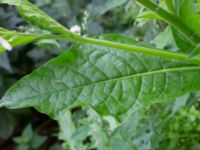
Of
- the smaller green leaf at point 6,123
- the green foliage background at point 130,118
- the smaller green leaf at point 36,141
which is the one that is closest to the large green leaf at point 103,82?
the green foliage background at point 130,118

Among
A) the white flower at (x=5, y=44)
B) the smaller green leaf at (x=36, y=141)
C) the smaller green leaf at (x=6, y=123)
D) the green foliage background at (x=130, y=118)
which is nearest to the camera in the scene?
the white flower at (x=5, y=44)

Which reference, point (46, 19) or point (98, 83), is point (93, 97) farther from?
point (46, 19)

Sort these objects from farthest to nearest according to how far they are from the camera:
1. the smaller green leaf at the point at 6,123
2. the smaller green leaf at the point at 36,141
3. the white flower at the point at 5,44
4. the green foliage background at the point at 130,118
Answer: the smaller green leaf at the point at 6,123
the smaller green leaf at the point at 36,141
the green foliage background at the point at 130,118
the white flower at the point at 5,44

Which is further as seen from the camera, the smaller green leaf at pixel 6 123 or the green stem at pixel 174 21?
the smaller green leaf at pixel 6 123

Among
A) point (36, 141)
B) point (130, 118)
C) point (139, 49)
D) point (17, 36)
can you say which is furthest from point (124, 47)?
point (36, 141)

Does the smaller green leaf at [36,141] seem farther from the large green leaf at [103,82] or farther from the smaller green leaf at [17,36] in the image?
the smaller green leaf at [17,36]

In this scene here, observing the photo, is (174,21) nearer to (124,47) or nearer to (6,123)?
(124,47)
